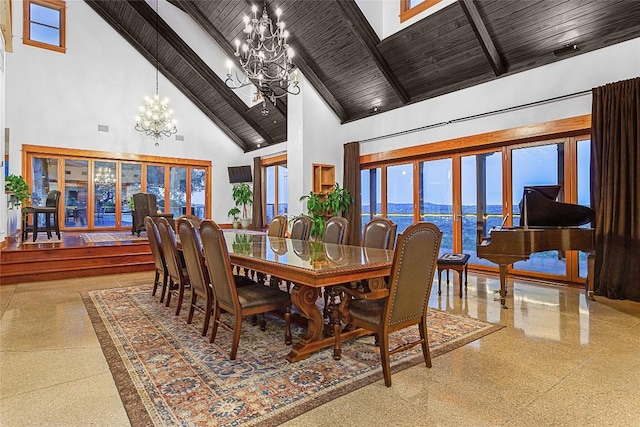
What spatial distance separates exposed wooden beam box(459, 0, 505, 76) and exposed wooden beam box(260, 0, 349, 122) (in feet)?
10.8

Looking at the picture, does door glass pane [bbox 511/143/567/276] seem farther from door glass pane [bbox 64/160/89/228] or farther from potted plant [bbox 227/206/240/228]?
door glass pane [bbox 64/160/89/228]

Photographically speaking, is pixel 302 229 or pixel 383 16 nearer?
pixel 302 229

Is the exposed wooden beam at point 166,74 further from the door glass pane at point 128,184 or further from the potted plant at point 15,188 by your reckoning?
the potted plant at point 15,188

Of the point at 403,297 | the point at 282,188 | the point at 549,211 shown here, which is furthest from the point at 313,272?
the point at 282,188

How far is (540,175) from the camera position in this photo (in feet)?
17.7

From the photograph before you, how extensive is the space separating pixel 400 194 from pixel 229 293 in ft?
17.8

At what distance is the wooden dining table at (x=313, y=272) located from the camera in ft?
7.52

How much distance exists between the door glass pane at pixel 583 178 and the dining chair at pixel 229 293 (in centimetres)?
446

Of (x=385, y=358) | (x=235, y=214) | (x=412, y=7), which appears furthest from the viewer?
(x=235, y=214)

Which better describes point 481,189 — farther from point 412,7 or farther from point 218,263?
point 218,263

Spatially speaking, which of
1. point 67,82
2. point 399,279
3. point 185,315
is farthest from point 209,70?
point 399,279

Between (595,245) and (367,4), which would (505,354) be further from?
(367,4)

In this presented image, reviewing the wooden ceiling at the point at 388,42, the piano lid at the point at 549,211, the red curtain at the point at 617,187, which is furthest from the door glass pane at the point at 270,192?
the red curtain at the point at 617,187

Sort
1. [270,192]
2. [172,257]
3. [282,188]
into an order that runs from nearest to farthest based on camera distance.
A: [172,257]
[282,188]
[270,192]
